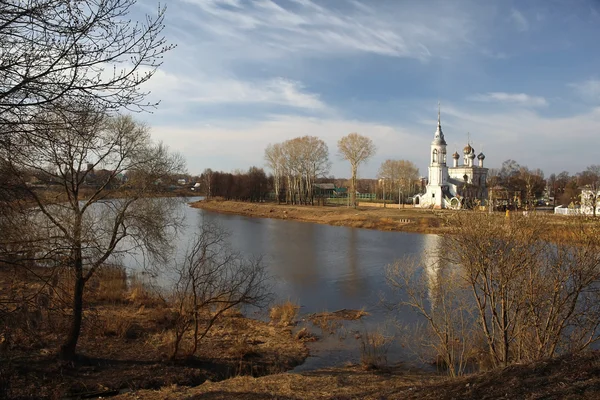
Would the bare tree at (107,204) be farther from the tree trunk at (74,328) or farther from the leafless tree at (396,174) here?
the leafless tree at (396,174)

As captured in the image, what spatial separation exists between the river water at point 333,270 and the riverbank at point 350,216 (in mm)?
2900

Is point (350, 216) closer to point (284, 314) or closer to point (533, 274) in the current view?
point (284, 314)

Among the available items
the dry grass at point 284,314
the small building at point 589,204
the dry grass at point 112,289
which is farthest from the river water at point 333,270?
the small building at point 589,204

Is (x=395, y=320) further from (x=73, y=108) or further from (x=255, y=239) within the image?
(x=255, y=239)

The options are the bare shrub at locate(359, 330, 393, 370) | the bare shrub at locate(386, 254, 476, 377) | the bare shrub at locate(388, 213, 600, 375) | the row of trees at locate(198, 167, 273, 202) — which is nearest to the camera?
the bare shrub at locate(388, 213, 600, 375)

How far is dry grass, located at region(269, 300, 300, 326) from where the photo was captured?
12.1 metres

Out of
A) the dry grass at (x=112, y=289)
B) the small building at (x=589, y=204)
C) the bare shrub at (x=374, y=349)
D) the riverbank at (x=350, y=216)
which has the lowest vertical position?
the bare shrub at (x=374, y=349)

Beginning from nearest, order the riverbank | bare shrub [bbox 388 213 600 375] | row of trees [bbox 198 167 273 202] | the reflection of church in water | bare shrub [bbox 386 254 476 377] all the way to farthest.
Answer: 1. bare shrub [bbox 388 213 600 375]
2. bare shrub [bbox 386 254 476 377]
3. the riverbank
4. the reflection of church in water
5. row of trees [bbox 198 167 273 202]

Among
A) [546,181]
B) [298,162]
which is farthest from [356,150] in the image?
[546,181]

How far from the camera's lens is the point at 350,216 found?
41125 mm

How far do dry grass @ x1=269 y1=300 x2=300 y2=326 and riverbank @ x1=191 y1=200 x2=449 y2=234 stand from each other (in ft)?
59.9

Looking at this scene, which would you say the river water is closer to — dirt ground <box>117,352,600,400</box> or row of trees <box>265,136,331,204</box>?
dirt ground <box>117,352,600,400</box>

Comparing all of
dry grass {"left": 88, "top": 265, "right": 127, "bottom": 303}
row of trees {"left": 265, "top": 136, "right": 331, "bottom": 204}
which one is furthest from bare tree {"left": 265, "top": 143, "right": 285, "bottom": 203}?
dry grass {"left": 88, "top": 265, "right": 127, "bottom": 303}

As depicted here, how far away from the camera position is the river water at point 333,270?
35.5 feet
